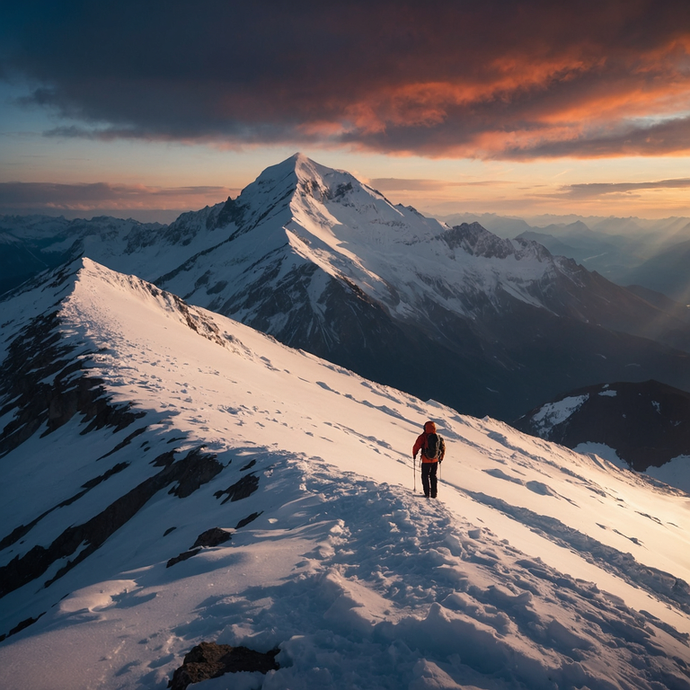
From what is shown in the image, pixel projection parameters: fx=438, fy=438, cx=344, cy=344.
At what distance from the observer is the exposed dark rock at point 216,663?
566cm

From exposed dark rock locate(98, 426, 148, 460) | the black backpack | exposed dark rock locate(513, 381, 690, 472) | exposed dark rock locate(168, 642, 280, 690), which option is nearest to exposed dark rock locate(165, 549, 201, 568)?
exposed dark rock locate(168, 642, 280, 690)

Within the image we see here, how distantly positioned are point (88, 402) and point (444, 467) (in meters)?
22.9

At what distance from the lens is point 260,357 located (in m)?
55.9

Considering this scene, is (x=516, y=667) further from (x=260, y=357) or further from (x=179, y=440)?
(x=260, y=357)

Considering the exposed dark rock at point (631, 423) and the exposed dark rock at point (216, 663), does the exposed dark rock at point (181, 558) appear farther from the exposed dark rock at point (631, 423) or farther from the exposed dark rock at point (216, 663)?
the exposed dark rock at point (631, 423)

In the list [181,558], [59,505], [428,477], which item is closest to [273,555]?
[181,558]

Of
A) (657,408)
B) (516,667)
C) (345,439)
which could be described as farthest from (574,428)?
(516,667)

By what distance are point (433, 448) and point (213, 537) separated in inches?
291

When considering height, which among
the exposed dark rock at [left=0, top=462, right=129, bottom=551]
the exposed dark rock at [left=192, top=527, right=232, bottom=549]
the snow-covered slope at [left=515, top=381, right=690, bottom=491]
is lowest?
the snow-covered slope at [left=515, top=381, right=690, bottom=491]

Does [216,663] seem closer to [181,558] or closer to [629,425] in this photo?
[181,558]

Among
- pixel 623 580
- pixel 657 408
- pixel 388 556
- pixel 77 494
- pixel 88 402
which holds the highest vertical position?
pixel 388 556

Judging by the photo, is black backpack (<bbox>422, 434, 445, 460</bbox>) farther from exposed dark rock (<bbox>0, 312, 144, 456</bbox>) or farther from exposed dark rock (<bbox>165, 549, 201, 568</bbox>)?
exposed dark rock (<bbox>0, 312, 144, 456</bbox>)

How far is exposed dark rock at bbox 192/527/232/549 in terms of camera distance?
10477mm

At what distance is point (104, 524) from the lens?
15.2 metres
